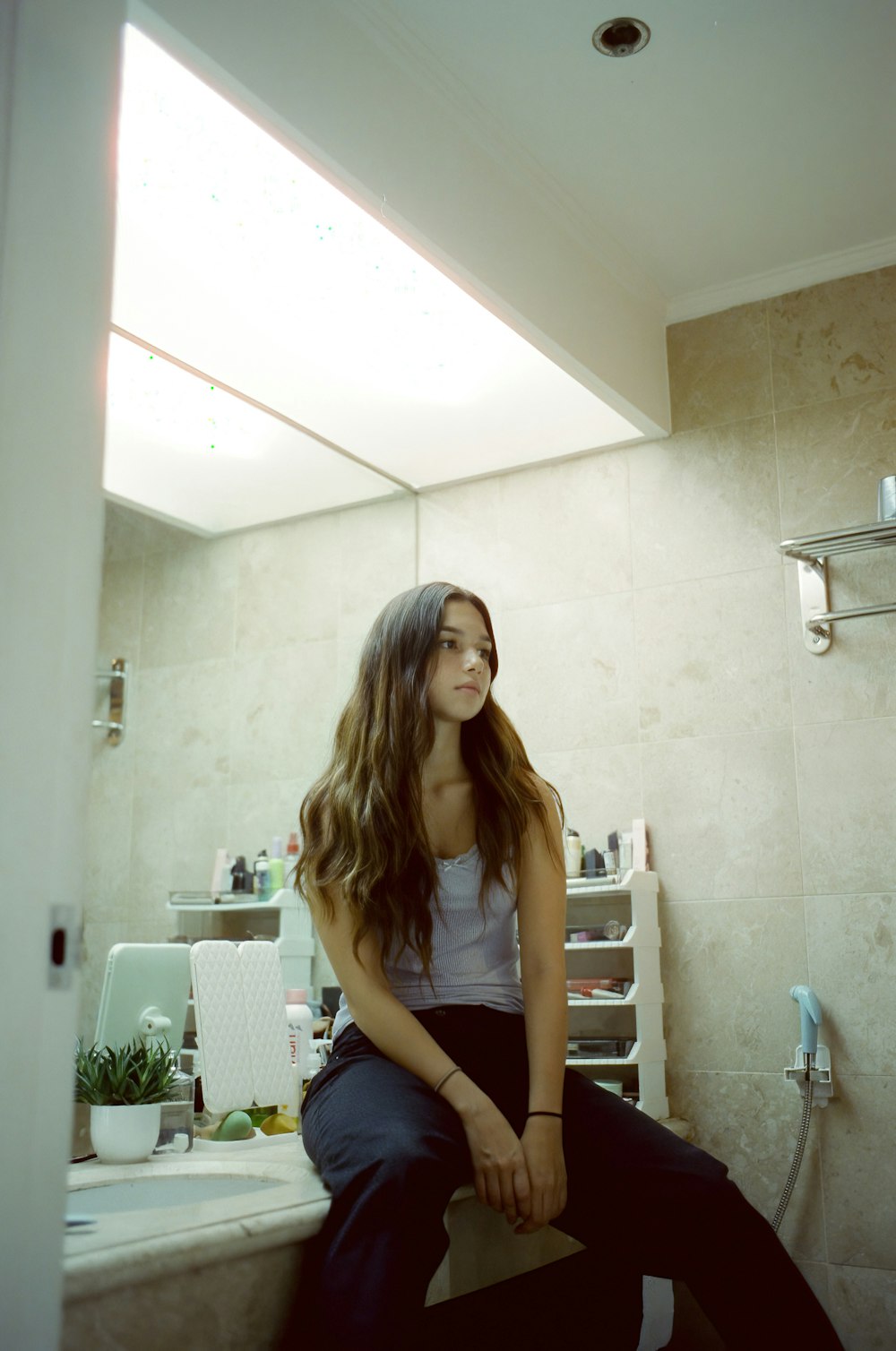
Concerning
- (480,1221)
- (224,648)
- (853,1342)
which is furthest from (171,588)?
(853,1342)

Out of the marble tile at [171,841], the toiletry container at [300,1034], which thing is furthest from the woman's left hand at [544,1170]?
the marble tile at [171,841]

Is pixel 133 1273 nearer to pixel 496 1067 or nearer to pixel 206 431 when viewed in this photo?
pixel 496 1067

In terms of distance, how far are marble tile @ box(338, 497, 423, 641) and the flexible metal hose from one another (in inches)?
51.8

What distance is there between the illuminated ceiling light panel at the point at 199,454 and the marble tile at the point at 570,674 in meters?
0.57

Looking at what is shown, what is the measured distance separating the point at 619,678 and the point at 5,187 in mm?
1867

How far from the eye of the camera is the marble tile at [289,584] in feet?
7.80

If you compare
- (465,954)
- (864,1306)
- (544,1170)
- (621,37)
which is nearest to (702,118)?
(621,37)

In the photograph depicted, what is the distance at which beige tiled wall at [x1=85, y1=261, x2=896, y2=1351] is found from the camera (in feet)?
6.71

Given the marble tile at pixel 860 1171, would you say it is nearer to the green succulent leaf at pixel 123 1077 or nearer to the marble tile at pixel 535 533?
the marble tile at pixel 535 533

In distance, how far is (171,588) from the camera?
83.1 inches

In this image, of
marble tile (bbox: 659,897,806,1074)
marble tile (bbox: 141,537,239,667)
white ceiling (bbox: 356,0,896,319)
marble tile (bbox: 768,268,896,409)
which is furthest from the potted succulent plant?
marble tile (bbox: 768,268,896,409)

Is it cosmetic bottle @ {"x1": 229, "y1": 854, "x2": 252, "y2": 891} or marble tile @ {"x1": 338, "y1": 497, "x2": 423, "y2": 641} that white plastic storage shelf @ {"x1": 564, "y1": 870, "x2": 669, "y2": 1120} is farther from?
marble tile @ {"x1": 338, "y1": 497, "x2": 423, "y2": 641}

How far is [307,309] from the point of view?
81.5 inches

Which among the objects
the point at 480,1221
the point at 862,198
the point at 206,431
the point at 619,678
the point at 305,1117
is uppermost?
the point at 862,198
